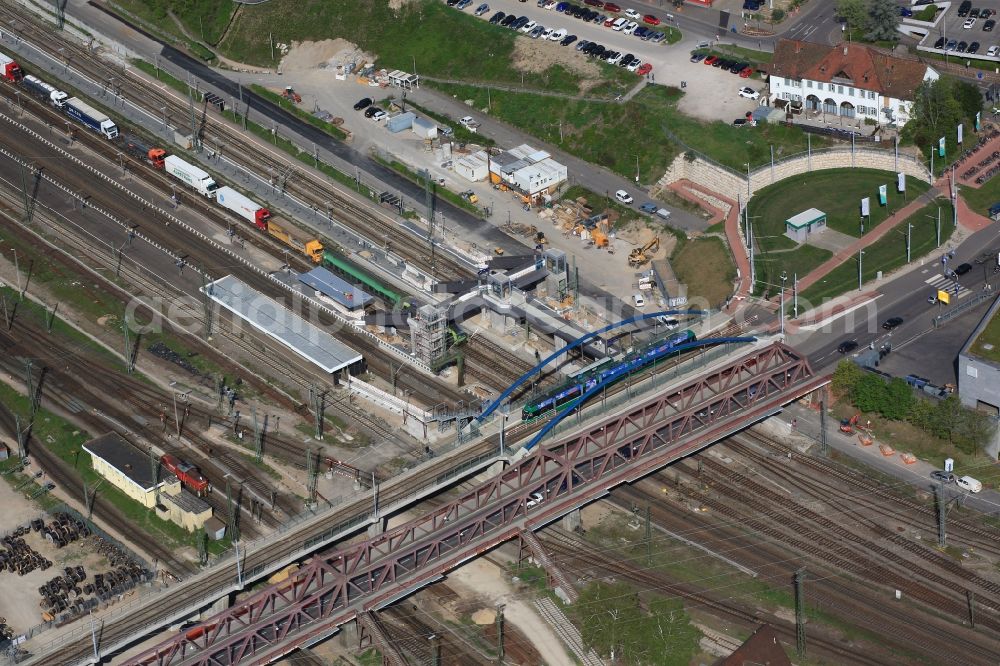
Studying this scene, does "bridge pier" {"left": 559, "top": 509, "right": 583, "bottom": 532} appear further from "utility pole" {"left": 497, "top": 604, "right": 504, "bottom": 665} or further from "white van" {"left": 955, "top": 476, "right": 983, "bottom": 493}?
"white van" {"left": 955, "top": 476, "right": 983, "bottom": 493}

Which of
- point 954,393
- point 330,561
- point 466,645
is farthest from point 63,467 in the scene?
point 954,393

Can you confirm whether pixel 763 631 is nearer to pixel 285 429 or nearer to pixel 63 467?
pixel 285 429

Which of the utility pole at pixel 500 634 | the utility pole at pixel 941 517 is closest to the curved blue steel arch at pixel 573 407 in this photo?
the utility pole at pixel 500 634

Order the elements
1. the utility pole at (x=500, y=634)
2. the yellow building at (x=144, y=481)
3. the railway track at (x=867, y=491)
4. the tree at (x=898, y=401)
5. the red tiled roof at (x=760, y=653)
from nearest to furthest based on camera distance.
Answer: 1. the red tiled roof at (x=760, y=653)
2. the utility pole at (x=500, y=634)
3. the railway track at (x=867, y=491)
4. the yellow building at (x=144, y=481)
5. the tree at (x=898, y=401)

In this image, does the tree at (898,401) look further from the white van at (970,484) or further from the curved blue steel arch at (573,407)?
the curved blue steel arch at (573,407)

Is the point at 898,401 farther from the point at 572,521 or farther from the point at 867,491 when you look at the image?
the point at 572,521
